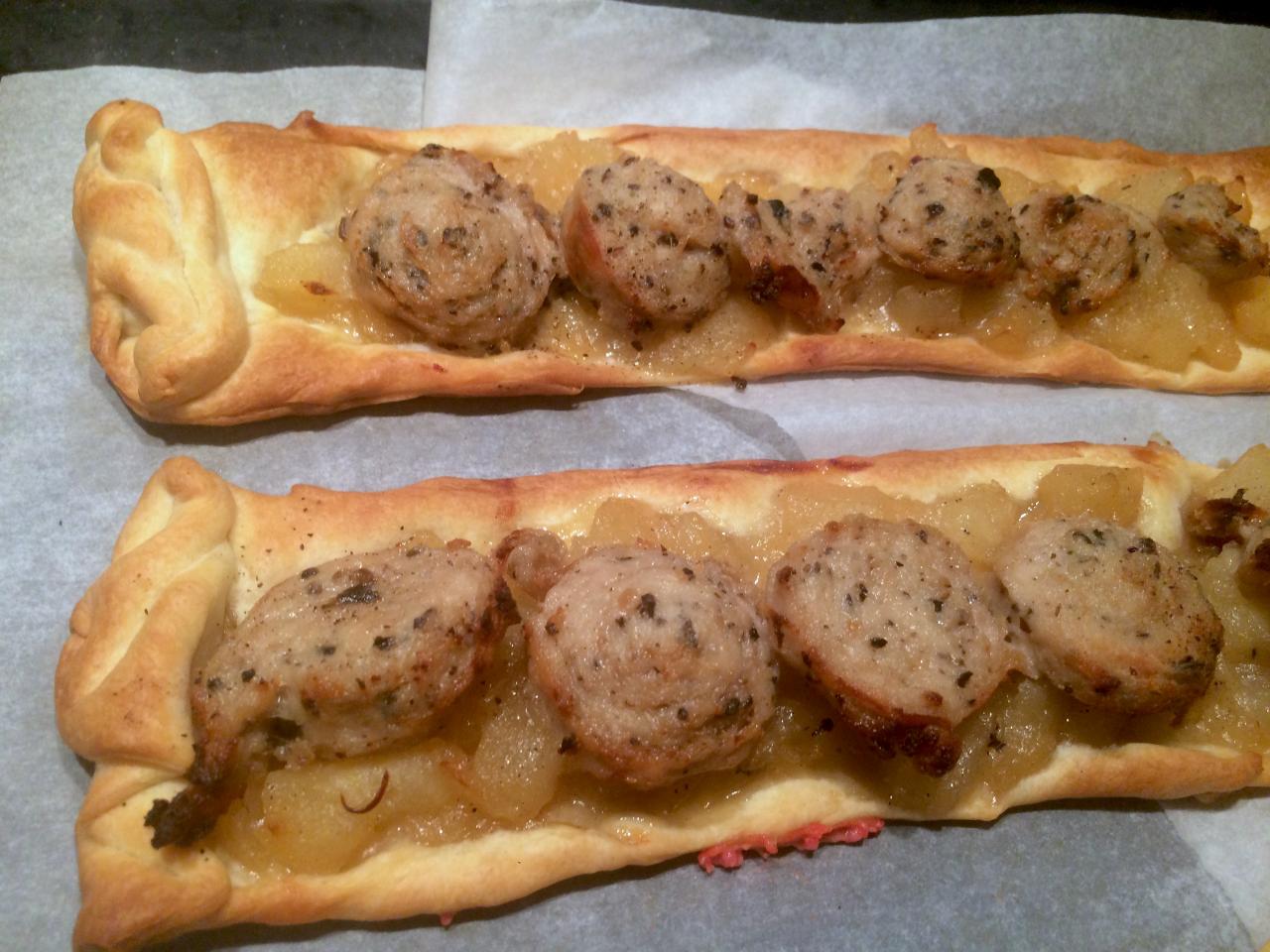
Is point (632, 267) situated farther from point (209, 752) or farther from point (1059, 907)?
point (1059, 907)

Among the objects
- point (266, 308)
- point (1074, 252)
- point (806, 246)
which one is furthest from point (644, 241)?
point (1074, 252)

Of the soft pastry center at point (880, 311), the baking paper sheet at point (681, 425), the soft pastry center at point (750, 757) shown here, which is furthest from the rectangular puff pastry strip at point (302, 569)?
the soft pastry center at point (880, 311)

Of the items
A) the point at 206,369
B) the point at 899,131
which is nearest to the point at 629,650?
→ the point at 206,369

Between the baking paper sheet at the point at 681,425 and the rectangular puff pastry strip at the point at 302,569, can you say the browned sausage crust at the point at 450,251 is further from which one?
the rectangular puff pastry strip at the point at 302,569

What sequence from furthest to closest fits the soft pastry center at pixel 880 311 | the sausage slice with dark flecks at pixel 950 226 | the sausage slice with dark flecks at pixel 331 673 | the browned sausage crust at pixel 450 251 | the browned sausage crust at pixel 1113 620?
the sausage slice with dark flecks at pixel 950 226 < the soft pastry center at pixel 880 311 < the browned sausage crust at pixel 450 251 < the browned sausage crust at pixel 1113 620 < the sausage slice with dark flecks at pixel 331 673

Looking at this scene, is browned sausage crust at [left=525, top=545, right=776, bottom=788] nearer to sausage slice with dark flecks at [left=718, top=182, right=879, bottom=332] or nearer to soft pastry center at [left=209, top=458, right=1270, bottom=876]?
soft pastry center at [left=209, top=458, right=1270, bottom=876]

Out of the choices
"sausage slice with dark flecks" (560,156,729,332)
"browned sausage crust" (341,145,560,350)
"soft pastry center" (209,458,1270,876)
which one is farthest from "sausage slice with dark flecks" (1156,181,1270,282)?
"browned sausage crust" (341,145,560,350)
